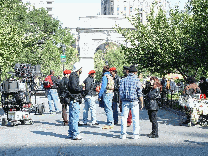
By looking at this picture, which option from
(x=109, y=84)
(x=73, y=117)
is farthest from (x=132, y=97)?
(x=109, y=84)

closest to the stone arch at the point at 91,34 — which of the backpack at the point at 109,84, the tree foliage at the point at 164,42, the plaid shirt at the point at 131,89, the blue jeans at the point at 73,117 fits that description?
the tree foliage at the point at 164,42

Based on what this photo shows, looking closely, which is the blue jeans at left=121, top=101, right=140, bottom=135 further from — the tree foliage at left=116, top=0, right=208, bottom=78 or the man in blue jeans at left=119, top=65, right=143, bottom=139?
the tree foliage at left=116, top=0, right=208, bottom=78

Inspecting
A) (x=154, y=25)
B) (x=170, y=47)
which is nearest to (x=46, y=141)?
(x=170, y=47)

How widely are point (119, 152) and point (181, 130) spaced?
3.68m

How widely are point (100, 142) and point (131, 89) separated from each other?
4.61 ft

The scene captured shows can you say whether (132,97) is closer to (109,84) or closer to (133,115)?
(133,115)

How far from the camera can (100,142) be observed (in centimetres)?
930

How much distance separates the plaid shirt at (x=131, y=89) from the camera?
977cm

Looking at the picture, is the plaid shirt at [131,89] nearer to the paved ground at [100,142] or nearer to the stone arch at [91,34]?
the paved ground at [100,142]

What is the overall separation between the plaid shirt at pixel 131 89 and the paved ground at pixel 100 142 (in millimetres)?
948

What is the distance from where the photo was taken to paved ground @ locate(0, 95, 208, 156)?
8156 millimetres

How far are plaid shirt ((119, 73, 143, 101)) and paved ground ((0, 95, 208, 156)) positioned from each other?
Answer: 95 cm

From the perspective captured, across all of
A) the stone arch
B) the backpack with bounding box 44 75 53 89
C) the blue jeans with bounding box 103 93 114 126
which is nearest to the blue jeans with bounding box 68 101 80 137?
the blue jeans with bounding box 103 93 114 126

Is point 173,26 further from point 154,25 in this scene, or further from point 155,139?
point 155,139
